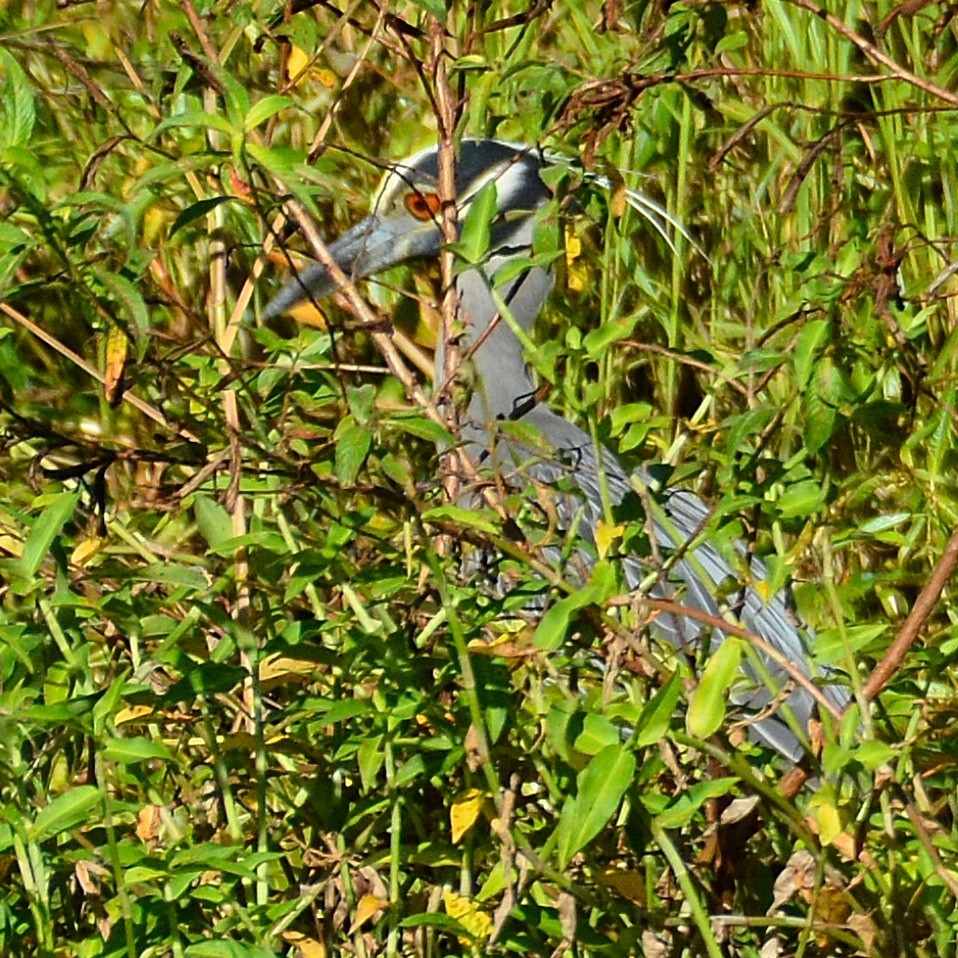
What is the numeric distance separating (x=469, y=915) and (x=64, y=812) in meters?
0.32

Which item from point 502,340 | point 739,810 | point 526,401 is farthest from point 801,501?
point 502,340

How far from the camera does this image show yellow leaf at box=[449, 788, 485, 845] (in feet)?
4.19

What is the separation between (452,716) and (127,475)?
889mm

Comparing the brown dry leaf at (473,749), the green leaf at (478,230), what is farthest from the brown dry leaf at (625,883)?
the green leaf at (478,230)

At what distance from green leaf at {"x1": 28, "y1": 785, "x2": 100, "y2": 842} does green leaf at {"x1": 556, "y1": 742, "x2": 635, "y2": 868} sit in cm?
31

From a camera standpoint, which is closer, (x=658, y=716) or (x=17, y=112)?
(x=658, y=716)

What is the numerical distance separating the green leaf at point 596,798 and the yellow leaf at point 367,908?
11.0 inches

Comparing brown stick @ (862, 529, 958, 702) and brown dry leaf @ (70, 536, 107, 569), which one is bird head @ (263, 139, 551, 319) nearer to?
brown dry leaf @ (70, 536, 107, 569)

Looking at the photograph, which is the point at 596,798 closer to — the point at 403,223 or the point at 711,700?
the point at 711,700

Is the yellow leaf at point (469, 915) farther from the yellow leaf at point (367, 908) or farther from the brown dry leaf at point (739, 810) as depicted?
the brown dry leaf at point (739, 810)

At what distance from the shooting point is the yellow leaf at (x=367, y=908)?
1.29m

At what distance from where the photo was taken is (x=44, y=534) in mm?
1131

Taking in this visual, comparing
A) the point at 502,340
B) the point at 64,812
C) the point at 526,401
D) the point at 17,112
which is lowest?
the point at 502,340

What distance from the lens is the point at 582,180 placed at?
148 centimetres
